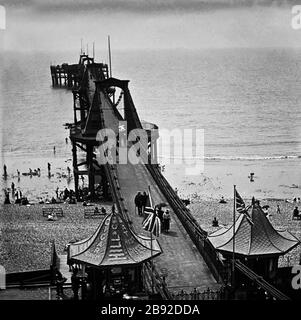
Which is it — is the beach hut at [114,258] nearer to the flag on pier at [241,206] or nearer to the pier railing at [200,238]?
the pier railing at [200,238]

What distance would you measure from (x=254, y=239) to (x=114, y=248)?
2.32 metres

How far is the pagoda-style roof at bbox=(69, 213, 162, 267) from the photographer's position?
10344 millimetres

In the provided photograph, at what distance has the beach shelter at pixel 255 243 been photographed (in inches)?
434

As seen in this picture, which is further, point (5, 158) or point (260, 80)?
point (260, 80)

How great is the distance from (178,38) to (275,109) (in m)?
26.3

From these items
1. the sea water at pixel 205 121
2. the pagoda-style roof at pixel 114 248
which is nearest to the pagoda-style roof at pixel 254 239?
the pagoda-style roof at pixel 114 248

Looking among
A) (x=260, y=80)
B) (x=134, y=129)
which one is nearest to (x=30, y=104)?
(x=260, y=80)

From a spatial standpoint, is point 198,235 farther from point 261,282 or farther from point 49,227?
point 49,227

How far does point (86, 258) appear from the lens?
34.4ft

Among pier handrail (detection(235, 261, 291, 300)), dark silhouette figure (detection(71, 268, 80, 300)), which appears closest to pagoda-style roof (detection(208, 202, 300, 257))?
pier handrail (detection(235, 261, 291, 300))

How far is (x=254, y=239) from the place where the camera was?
11164 mm

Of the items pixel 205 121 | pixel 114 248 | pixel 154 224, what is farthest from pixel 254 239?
pixel 205 121

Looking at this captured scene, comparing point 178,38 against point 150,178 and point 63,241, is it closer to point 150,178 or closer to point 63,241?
point 150,178

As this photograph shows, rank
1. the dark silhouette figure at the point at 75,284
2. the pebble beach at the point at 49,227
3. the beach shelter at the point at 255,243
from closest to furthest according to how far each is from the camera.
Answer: the dark silhouette figure at the point at 75,284, the beach shelter at the point at 255,243, the pebble beach at the point at 49,227
